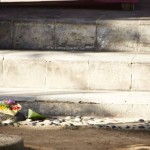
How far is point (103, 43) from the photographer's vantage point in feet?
25.2

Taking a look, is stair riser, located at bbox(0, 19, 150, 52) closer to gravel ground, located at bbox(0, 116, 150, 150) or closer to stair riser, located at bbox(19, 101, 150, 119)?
stair riser, located at bbox(19, 101, 150, 119)

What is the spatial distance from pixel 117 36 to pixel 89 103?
74.8 inches

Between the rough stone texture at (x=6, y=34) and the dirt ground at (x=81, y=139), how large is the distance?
250 centimetres

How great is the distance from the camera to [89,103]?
19.8 feet

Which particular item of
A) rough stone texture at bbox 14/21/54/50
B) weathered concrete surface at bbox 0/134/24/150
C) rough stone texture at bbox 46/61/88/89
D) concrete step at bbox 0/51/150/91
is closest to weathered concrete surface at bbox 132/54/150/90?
concrete step at bbox 0/51/150/91

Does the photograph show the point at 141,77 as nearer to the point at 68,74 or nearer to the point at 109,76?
the point at 109,76

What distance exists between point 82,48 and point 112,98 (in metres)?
1.78

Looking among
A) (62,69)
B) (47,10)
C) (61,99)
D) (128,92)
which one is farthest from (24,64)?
(47,10)

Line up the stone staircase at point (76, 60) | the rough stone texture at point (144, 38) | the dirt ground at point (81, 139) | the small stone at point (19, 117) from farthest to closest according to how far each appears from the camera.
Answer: the rough stone texture at point (144, 38) < the stone staircase at point (76, 60) < the small stone at point (19, 117) < the dirt ground at point (81, 139)

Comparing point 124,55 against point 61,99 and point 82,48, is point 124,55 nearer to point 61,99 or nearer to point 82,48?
point 82,48

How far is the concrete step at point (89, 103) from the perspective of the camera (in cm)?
597

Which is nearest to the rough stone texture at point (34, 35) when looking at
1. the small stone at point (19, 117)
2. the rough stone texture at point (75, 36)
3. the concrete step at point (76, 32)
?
the concrete step at point (76, 32)

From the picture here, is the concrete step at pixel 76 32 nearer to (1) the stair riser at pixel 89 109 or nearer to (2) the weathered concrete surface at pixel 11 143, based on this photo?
(1) the stair riser at pixel 89 109

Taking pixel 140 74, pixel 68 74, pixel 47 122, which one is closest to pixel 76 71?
pixel 68 74
